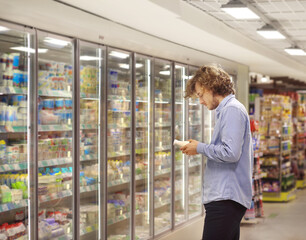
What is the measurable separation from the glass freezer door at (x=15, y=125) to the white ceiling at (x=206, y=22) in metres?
0.65

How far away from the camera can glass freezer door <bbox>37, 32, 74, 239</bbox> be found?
396 cm

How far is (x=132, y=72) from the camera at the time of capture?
16.2 feet

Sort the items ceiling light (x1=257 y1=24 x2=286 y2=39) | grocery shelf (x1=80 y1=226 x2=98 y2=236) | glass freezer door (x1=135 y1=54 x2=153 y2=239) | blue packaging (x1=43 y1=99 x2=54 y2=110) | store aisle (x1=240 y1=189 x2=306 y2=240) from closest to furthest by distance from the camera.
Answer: blue packaging (x1=43 y1=99 x2=54 y2=110)
grocery shelf (x1=80 y1=226 x2=98 y2=236)
glass freezer door (x1=135 y1=54 x2=153 y2=239)
ceiling light (x1=257 y1=24 x2=286 y2=39)
store aisle (x1=240 y1=189 x2=306 y2=240)

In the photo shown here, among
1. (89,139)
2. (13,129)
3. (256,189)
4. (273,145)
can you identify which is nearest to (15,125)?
(13,129)

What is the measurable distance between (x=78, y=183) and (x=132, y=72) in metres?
1.42

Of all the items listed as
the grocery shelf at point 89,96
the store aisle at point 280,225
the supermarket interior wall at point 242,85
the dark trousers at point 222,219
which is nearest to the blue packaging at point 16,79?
the grocery shelf at point 89,96

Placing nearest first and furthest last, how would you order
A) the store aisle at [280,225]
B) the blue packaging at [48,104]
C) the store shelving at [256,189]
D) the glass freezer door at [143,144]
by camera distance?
the blue packaging at [48,104]
the glass freezer door at [143,144]
the store aisle at [280,225]
the store shelving at [256,189]

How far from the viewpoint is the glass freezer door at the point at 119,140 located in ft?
15.7

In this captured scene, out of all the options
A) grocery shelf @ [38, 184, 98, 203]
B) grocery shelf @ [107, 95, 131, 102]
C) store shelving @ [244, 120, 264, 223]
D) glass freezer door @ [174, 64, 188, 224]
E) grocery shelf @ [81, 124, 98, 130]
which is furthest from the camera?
store shelving @ [244, 120, 264, 223]

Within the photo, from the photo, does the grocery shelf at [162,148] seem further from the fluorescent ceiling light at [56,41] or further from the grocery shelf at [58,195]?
the fluorescent ceiling light at [56,41]

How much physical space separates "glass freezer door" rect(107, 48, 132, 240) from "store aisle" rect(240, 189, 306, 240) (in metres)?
2.26

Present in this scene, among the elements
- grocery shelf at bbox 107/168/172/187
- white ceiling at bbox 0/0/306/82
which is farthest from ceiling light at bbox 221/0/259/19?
grocery shelf at bbox 107/168/172/187

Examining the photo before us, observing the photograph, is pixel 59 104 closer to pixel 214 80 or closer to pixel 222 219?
pixel 214 80

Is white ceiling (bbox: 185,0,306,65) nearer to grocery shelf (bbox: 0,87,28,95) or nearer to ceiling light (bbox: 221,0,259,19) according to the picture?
ceiling light (bbox: 221,0,259,19)
